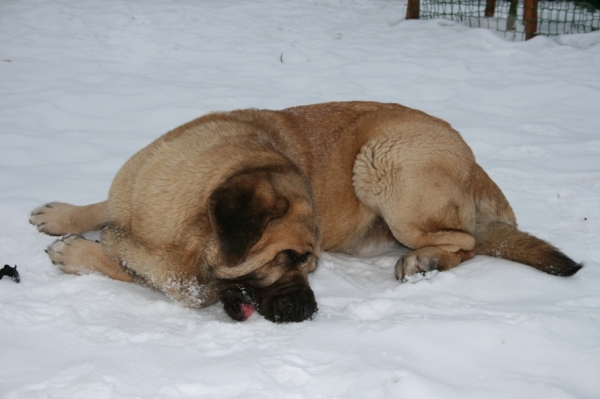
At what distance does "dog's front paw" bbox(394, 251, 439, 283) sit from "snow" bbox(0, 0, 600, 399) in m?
0.09

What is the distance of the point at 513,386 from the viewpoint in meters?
2.60

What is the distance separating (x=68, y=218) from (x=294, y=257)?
1.68 metres

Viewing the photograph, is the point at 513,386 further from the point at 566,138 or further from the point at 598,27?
the point at 598,27

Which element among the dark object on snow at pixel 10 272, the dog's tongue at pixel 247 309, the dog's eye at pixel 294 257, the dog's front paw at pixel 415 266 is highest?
the dog's eye at pixel 294 257

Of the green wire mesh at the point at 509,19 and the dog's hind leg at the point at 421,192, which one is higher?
the green wire mesh at the point at 509,19

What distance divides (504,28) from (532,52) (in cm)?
195

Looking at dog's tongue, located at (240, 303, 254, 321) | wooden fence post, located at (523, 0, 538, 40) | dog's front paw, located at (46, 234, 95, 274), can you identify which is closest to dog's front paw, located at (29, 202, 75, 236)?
dog's front paw, located at (46, 234, 95, 274)

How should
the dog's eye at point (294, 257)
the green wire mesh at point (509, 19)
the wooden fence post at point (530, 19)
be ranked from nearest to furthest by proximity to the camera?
the dog's eye at point (294, 257)
the wooden fence post at point (530, 19)
the green wire mesh at point (509, 19)

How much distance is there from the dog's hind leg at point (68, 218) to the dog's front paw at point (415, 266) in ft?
6.45

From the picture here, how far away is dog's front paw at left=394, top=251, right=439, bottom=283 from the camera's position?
3.82 m

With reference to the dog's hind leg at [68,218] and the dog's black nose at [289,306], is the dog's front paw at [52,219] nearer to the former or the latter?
the dog's hind leg at [68,218]

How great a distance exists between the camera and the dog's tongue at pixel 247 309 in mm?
3123

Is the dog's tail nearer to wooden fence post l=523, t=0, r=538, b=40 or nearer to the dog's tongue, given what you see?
the dog's tongue

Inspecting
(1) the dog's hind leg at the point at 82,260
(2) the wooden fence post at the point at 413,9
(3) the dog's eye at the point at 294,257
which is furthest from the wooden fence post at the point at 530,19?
(1) the dog's hind leg at the point at 82,260
